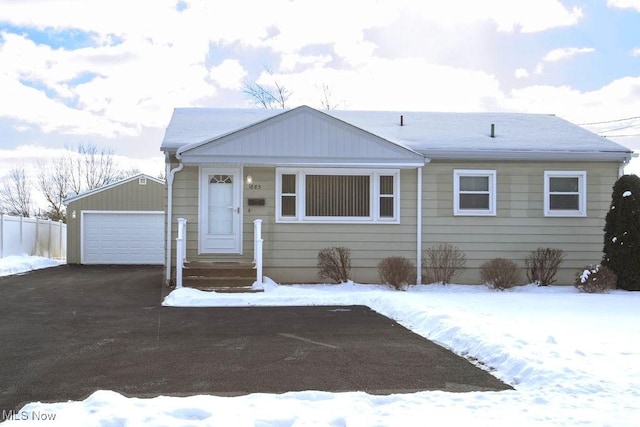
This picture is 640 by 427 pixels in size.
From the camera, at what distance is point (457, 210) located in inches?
554

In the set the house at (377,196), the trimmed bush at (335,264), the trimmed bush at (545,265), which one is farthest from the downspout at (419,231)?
the trimmed bush at (545,265)

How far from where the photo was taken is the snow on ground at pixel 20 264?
18.5 meters

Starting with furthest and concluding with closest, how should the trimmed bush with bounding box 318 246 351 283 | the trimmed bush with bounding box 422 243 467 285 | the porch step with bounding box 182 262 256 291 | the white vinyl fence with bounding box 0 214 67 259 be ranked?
1. the white vinyl fence with bounding box 0 214 67 259
2. the trimmed bush with bounding box 422 243 467 285
3. the trimmed bush with bounding box 318 246 351 283
4. the porch step with bounding box 182 262 256 291

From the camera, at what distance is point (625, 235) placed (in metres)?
12.6

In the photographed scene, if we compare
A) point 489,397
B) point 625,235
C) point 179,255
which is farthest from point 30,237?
point 489,397

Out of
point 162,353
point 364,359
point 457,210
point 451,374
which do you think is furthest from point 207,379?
point 457,210

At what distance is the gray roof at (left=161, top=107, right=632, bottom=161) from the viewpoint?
13.9 metres

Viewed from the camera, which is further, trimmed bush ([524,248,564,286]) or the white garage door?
the white garage door

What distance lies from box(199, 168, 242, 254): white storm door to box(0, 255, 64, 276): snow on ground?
786 cm

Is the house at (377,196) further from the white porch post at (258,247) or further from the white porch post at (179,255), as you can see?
the white porch post at (179,255)

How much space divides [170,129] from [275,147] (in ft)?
10.9

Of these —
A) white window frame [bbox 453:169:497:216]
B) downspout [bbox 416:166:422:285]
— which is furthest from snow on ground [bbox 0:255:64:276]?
white window frame [bbox 453:169:497:216]

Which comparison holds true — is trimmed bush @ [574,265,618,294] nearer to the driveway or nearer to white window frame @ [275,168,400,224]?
white window frame @ [275,168,400,224]

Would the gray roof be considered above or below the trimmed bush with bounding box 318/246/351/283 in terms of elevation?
above
